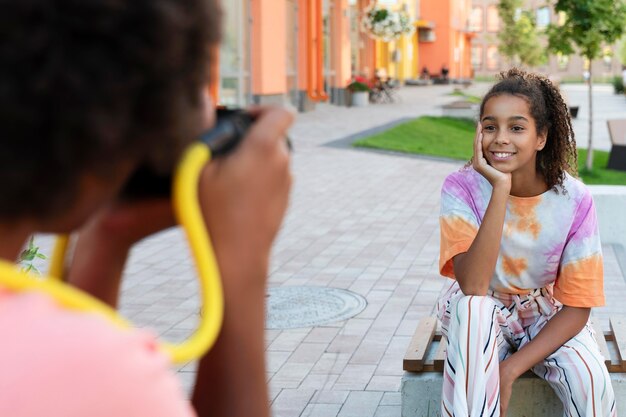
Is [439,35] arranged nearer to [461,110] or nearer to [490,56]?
[490,56]

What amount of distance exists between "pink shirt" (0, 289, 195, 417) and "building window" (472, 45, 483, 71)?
279 ft

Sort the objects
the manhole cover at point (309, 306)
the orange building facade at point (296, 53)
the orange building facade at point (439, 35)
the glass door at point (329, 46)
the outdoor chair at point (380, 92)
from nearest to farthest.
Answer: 1. the manhole cover at point (309, 306)
2. the orange building facade at point (296, 53)
3. the glass door at point (329, 46)
4. the outdoor chair at point (380, 92)
5. the orange building facade at point (439, 35)

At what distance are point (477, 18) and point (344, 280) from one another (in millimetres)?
78139

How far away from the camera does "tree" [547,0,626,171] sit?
13.9m

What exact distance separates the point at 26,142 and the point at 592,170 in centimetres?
1389

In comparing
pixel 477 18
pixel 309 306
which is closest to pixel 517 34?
pixel 309 306

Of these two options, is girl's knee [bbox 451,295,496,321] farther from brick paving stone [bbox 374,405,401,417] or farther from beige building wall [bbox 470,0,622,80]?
beige building wall [bbox 470,0,622,80]

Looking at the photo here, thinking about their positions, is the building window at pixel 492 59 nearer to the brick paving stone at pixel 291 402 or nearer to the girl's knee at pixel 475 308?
the brick paving stone at pixel 291 402

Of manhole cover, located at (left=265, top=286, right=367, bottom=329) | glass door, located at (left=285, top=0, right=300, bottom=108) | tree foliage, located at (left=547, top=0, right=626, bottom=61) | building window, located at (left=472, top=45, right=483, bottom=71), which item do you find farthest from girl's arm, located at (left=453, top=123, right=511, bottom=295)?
building window, located at (left=472, top=45, right=483, bottom=71)

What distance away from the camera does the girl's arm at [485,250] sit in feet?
10.4

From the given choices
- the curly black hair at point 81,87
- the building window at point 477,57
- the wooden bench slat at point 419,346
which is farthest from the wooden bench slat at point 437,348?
the building window at point 477,57

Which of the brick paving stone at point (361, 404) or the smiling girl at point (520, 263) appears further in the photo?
the brick paving stone at point (361, 404)

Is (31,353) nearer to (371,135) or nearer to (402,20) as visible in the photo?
(371,135)

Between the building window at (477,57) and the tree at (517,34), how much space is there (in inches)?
1697
